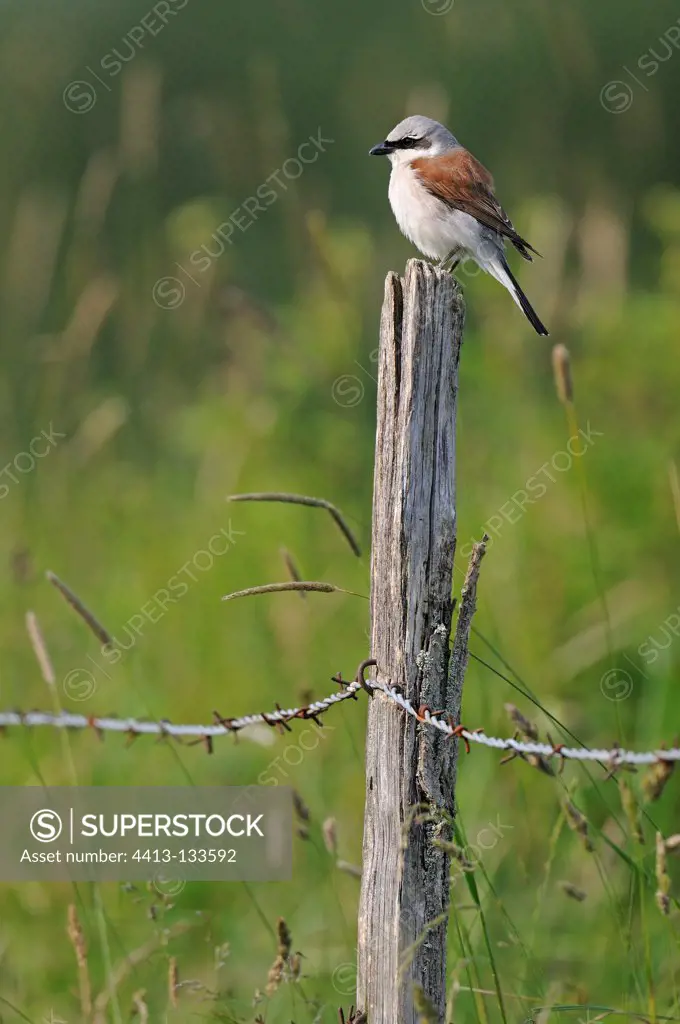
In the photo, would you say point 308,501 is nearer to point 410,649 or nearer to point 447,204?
point 410,649

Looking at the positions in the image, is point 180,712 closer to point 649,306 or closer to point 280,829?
point 280,829

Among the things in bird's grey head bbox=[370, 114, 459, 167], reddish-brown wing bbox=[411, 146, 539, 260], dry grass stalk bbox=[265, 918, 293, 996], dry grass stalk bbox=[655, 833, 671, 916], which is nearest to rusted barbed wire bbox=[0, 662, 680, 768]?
dry grass stalk bbox=[655, 833, 671, 916]

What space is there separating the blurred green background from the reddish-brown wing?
1.03ft

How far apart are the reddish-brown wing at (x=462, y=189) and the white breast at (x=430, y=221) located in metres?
0.02

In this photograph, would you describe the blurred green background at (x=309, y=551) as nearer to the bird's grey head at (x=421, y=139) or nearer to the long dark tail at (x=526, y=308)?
the bird's grey head at (x=421, y=139)

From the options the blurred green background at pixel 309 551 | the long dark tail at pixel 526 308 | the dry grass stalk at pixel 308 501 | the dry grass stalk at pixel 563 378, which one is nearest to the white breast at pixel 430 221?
the long dark tail at pixel 526 308

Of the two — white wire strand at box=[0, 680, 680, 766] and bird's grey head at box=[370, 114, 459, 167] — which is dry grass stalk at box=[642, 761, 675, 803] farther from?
bird's grey head at box=[370, 114, 459, 167]

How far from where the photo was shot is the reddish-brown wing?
360 centimetres

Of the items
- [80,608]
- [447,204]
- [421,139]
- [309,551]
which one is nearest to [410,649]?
[80,608]

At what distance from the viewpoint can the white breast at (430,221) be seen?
3637 mm

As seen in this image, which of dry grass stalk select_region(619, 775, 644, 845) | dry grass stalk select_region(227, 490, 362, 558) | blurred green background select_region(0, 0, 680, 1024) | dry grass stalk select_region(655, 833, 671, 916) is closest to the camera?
dry grass stalk select_region(655, 833, 671, 916)

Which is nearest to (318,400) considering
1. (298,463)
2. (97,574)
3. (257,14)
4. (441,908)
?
(298,463)

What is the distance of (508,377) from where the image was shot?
4.66 m

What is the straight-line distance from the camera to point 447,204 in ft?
11.9
